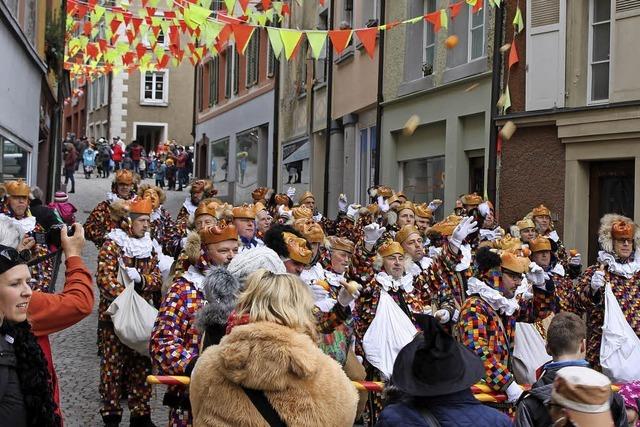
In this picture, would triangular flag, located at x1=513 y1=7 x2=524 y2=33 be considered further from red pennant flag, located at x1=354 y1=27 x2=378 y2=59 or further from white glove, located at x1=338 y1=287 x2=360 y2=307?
white glove, located at x1=338 y1=287 x2=360 y2=307

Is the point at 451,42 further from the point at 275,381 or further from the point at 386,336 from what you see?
the point at 275,381

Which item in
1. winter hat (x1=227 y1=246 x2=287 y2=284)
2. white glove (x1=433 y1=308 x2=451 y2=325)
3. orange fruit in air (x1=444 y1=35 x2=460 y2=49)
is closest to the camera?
winter hat (x1=227 y1=246 x2=287 y2=284)

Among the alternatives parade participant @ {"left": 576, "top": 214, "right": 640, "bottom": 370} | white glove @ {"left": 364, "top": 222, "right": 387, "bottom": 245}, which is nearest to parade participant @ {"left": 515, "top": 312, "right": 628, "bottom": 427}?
parade participant @ {"left": 576, "top": 214, "right": 640, "bottom": 370}

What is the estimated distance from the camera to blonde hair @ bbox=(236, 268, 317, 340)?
371 centimetres

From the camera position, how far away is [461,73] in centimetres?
1716

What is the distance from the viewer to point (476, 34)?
17.1 metres

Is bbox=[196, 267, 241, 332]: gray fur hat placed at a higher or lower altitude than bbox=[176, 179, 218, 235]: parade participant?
lower

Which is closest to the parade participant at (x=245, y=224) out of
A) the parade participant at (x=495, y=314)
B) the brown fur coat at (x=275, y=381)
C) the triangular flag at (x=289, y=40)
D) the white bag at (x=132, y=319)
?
the white bag at (x=132, y=319)

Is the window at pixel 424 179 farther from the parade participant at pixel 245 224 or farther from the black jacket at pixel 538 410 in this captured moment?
the black jacket at pixel 538 410

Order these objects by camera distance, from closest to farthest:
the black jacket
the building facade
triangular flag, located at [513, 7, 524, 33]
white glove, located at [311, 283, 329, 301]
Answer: the black jacket → white glove, located at [311, 283, 329, 301] → the building facade → triangular flag, located at [513, 7, 524, 33]

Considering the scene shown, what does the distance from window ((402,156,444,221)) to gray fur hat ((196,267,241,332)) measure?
44.1 feet

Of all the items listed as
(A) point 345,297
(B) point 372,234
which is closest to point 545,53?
(B) point 372,234

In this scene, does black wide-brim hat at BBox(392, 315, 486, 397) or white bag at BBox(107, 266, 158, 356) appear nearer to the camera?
black wide-brim hat at BBox(392, 315, 486, 397)

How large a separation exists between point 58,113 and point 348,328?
23515 millimetres
